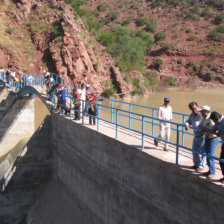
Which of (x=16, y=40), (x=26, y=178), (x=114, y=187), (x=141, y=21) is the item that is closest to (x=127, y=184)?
(x=114, y=187)

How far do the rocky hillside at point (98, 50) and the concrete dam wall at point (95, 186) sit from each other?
51.9 ft

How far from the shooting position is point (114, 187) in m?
7.06

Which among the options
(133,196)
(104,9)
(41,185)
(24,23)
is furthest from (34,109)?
(104,9)

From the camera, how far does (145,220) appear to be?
232 inches

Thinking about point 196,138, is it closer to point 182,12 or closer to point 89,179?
point 89,179

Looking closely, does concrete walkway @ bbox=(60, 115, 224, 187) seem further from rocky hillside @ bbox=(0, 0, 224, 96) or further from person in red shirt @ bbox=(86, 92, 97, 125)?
rocky hillside @ bbox=(0, 0, 224, 96)

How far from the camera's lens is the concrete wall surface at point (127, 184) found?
4.57 m

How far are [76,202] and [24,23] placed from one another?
28.0 meters

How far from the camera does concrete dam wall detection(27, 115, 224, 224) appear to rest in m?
4.66

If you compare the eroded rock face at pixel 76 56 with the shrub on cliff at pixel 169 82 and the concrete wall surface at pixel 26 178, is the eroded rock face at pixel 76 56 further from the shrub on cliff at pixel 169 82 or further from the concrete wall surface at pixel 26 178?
the shrub on cliff at pixel 169 82

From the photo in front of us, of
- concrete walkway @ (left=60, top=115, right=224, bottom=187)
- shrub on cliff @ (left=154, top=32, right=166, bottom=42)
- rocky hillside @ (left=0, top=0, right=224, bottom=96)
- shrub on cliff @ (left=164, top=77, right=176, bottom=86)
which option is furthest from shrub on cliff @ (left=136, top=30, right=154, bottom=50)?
concrete walkway @ (left=60, top=115, right=224, bottom=187)

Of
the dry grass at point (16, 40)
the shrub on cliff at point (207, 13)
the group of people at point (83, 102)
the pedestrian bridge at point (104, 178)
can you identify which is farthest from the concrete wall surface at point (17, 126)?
the shrub on cliff at point (207, 13)

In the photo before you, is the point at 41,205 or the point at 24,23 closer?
the point at 41,205

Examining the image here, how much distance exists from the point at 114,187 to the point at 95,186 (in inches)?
45.8
